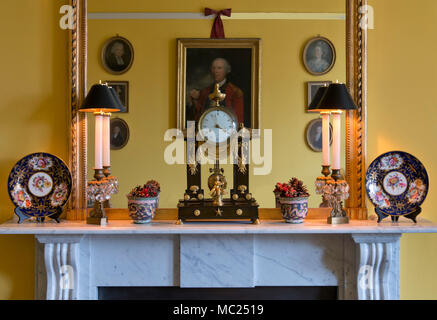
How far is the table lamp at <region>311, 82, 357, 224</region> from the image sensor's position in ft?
7.68

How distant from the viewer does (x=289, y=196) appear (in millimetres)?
2355

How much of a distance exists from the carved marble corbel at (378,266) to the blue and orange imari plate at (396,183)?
164mm

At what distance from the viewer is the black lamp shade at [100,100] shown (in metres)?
2.34

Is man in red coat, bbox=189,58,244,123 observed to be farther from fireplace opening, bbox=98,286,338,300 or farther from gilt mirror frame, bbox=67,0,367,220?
fireplace opening, bbox=98,286,338,300

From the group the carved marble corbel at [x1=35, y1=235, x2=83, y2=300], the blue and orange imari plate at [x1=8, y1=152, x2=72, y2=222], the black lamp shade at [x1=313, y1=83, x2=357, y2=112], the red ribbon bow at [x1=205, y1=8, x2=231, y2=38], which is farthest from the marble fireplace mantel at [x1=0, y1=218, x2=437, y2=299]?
the red ribbon bow at [x1=205, y1=8, x2=231, y2=38]

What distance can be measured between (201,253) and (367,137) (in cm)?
107

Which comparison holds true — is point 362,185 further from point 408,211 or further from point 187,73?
point 187,73

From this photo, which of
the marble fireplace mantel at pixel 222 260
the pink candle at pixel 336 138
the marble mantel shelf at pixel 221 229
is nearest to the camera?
the marble mantel shelf at pixel 221 229

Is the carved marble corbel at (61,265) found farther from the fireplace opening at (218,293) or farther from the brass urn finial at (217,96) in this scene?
the brass urn finial at (217,96)

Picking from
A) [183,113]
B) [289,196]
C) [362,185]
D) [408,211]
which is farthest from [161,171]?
[408,211]

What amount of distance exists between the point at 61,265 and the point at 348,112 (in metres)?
1.64

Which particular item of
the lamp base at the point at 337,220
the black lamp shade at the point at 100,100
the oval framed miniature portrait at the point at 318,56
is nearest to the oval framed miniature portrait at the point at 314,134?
the oval framed miniature portrait at the point at 318,56

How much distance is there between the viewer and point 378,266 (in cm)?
234

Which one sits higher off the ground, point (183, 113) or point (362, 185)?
point (183, 113)
